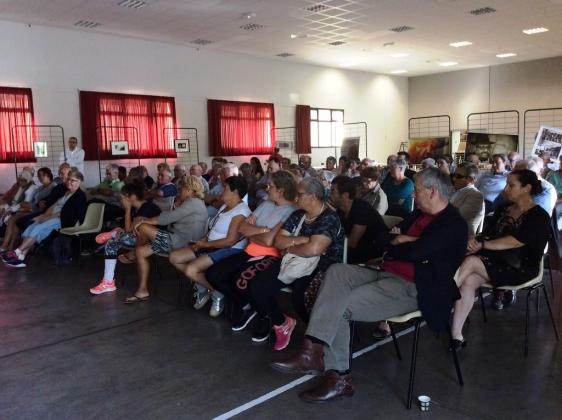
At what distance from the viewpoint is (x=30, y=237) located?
5832 mm

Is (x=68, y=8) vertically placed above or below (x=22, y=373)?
above

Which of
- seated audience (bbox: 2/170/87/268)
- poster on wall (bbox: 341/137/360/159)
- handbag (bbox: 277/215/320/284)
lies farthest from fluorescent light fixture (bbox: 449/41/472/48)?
handbag (bbox: 277/215/320/284)

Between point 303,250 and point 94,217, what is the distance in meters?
3.80

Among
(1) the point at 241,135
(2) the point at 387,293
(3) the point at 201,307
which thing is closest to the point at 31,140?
(1) the point at 241,135

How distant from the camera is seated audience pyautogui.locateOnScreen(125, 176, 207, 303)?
4.18 meters

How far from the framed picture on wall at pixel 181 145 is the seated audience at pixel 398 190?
6540mm

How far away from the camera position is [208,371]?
9.43ft

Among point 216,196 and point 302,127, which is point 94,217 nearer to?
point 216,196

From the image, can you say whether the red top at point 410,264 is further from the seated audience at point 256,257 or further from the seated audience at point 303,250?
the seated audience at point 256,257

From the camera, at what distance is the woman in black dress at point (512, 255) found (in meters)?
2.96

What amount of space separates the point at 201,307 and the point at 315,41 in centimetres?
836

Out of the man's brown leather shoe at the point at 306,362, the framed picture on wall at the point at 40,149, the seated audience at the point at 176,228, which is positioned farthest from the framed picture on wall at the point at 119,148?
the man's brown leather shoe at the point at 306,362

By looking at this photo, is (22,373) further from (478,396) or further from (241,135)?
(241,135)

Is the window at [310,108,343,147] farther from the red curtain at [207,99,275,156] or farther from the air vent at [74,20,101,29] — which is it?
Result: the air vent at [74,20,101,29]
